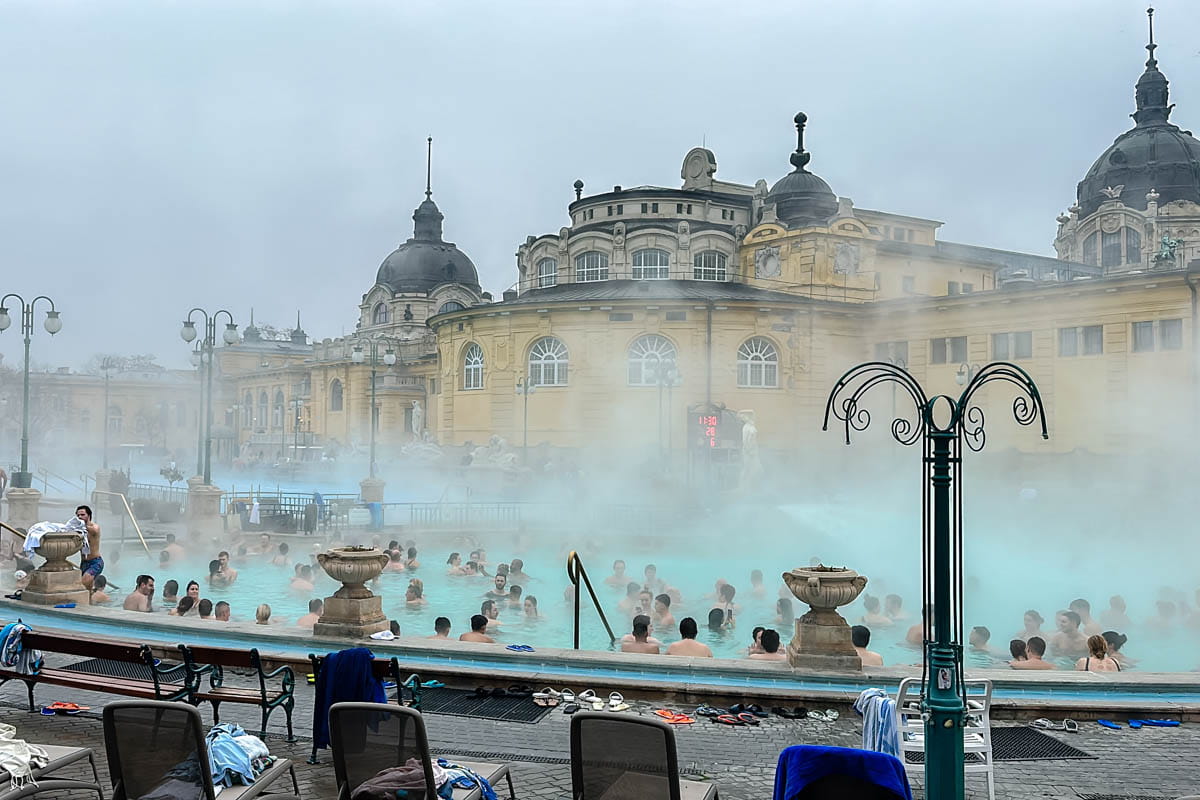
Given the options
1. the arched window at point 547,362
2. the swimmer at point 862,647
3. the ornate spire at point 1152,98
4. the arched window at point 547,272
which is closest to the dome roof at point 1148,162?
the ornate spire at point 1152,98

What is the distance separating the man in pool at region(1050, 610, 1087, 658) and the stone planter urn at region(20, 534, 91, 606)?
540 inches

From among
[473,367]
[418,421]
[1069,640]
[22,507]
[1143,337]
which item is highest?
[473,367]

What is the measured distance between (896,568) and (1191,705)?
13.2 meters

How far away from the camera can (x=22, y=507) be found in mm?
22672

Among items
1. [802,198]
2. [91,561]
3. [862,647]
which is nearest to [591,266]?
[802,198]

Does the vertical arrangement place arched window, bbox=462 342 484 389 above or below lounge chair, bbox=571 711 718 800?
above

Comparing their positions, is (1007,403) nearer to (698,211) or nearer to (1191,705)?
(698,211)

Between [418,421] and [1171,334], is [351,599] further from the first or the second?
[418,421]

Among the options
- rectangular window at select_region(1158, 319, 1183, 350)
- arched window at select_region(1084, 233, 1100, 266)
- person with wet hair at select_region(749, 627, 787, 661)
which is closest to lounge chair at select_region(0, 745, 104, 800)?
person with wet hair at select_region(749, 627, 787, 661)

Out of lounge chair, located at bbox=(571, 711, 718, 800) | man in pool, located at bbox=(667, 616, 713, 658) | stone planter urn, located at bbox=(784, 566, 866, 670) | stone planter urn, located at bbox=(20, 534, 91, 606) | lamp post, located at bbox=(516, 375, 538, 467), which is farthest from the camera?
lamp post, located at bbox=(516, 375, 538, 467)

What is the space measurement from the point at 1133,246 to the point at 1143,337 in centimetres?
3132

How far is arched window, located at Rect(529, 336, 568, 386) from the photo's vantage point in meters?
44.0

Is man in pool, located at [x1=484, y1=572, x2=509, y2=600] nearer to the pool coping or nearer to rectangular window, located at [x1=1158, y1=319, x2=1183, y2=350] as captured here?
the pool coping

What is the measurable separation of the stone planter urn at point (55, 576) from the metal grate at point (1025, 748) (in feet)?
36.3
